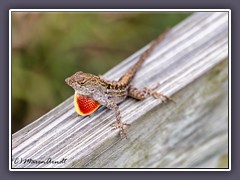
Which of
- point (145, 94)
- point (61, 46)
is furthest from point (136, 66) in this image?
point (61, 46)

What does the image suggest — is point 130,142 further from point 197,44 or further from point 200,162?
point 197,44

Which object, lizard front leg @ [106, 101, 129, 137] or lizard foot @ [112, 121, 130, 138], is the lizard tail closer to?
lizard front leg @ [106, 101, 129, 137]

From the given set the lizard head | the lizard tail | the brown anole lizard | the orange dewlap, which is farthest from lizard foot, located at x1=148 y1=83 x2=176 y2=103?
the lizard head

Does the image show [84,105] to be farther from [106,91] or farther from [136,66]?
[106,91]

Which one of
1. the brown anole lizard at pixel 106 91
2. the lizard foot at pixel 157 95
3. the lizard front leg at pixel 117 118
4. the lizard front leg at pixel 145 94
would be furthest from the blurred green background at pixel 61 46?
the lizard foot at pixel 157 95

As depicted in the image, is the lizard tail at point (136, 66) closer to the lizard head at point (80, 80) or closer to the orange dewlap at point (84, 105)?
the lizard head at point (80, 80)

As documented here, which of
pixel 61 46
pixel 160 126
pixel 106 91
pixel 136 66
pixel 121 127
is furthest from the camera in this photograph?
pixel 61 46
